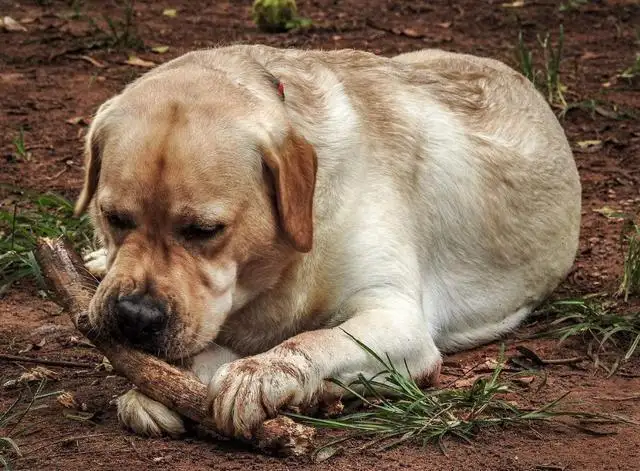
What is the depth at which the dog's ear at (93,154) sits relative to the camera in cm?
446

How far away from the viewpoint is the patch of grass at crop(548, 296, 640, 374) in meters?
5.07

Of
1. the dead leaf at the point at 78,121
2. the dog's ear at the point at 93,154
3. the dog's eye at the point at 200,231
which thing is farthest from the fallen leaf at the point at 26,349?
the dead leaf at the point at 78,121

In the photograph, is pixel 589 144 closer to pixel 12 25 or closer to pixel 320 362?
pixel 320 362

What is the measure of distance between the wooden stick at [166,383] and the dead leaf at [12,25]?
5788 mm

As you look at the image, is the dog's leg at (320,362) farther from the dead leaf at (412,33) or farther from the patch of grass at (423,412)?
the dead leaf at (412,33)

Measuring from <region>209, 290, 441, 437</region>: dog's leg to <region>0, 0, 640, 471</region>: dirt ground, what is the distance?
0.55 feet

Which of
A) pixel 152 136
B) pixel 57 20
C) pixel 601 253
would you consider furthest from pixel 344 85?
pixel 57 20

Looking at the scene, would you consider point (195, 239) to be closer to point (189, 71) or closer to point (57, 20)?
point (189, 71)

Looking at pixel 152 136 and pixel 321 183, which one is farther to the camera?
pixel 321 183

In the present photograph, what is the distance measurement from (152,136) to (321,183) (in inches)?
30.7

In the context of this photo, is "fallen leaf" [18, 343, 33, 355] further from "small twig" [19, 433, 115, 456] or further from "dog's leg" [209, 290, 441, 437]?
"dog's leg" [209, 290, 441, 437]

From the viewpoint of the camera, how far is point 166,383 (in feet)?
13.3

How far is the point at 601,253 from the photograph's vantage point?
624cm

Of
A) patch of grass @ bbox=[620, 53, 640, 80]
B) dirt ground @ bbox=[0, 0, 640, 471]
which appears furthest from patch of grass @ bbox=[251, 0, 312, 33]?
patch of grass @ bbox=[620, 53, 640, 80]
